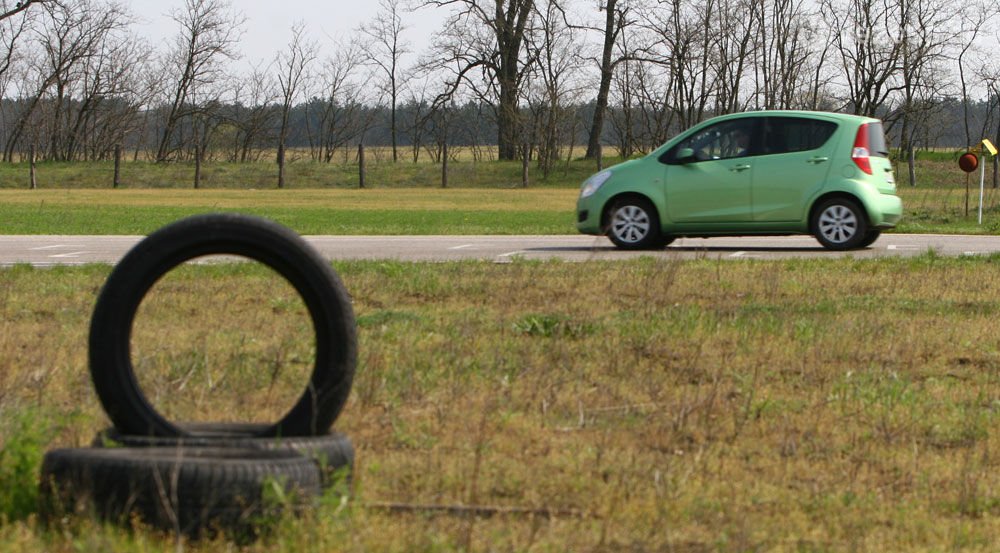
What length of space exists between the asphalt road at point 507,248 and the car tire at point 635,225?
7.2 inches

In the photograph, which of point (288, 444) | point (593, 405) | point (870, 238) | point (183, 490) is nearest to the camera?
point (183, 490)

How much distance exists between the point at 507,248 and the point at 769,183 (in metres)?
3.00

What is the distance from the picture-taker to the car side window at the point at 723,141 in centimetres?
1477

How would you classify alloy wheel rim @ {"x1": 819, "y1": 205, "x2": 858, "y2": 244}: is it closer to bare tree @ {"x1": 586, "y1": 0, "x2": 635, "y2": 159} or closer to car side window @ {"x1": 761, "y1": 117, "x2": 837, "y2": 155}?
car side window @ {"x1": 761, "y1": 117, "x2": 837, "y2": 155}

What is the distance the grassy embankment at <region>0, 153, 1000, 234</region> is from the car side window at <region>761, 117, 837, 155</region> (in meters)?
4.98

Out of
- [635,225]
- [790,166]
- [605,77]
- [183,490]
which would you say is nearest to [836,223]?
[790,166]

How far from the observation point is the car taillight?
14.6m

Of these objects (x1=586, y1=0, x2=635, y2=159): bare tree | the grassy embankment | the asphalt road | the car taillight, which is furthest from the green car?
(x1=586, y1=0, x2=635, y2=159): bare tree

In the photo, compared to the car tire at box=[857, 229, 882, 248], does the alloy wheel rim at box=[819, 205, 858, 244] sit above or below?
above

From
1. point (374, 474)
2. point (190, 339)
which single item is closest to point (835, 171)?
point (190, 339)

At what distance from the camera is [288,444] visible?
4.01m

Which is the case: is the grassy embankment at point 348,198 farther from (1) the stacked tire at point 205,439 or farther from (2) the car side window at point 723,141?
(1) the stacked tire at point 205,439

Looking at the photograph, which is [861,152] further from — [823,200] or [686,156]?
[686,156]

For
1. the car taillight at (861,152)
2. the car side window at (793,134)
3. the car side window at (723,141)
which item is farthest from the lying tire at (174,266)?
the car taillight at (861,152)
